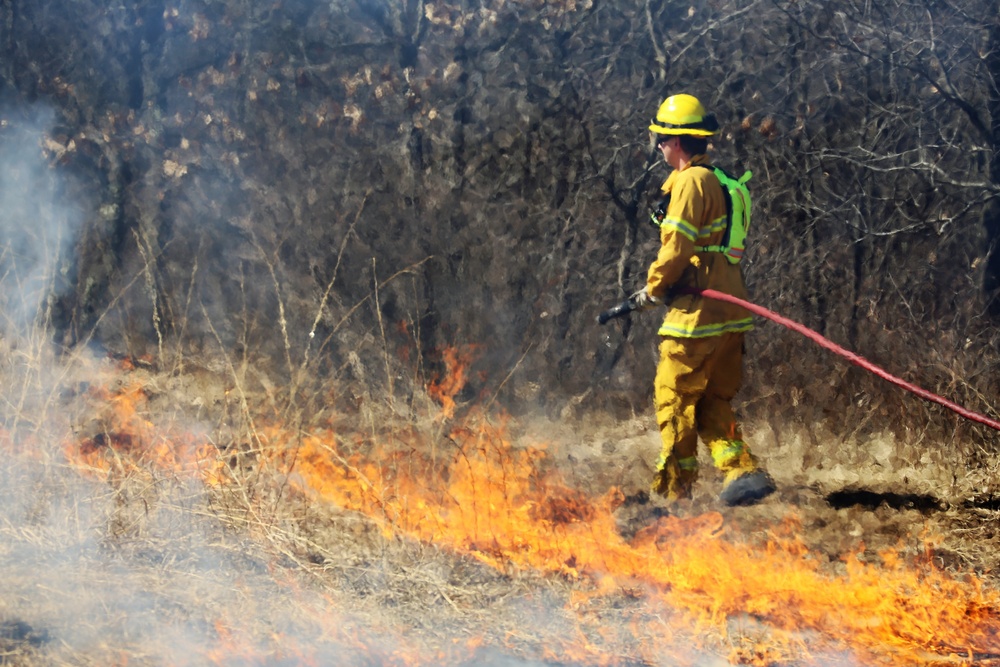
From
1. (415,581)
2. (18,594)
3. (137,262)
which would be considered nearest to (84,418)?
(137,262)

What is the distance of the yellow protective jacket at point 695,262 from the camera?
4.81m

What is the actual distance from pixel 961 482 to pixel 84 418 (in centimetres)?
597

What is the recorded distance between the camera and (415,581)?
576 centimetres

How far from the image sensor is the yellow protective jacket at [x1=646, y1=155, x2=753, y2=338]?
189 inches

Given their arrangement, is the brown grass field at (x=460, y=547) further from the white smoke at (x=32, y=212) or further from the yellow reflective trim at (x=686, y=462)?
the yellow reflective trim at (x=686, y=462)

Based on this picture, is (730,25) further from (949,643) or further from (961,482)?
(949,643)

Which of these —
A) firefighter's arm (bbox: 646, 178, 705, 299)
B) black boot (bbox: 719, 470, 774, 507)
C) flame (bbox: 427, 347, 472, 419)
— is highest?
firefighter's arm (bbox: 646, 178, 705, 299)

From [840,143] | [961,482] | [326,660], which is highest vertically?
[840,143]

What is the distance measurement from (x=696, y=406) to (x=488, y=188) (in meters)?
2.61

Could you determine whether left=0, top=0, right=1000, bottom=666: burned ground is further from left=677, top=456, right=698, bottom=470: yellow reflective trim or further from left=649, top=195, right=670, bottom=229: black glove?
left=649, top=195, right=670, bottom=229: black glove

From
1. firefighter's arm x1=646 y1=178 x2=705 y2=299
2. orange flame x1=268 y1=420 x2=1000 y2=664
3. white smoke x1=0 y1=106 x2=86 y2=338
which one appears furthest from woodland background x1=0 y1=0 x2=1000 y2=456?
firefighter's arm x1=646 y1=178 x2=705 y2=299

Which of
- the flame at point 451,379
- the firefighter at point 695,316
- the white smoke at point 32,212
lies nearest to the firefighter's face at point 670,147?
the firefighter at point 695,316

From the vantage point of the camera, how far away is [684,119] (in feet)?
16.1

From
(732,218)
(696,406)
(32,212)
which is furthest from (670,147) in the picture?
(32,212)
